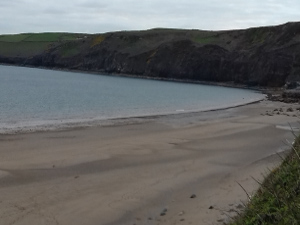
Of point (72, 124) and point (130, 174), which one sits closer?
point (130, 174)

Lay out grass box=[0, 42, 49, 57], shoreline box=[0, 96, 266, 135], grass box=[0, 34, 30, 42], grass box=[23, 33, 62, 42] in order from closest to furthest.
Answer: shoreline box=[0, 96, 266, 135], grass box=[0, 42, 49, 57], grass box=[23, 33, 62, 42], grass box=[0, 34, 30, 42]

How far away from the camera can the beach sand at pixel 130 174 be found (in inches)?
335

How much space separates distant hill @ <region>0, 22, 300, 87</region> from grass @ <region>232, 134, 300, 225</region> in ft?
229

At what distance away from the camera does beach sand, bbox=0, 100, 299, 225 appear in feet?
27.9

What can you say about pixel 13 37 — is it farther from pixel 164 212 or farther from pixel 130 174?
pixel 164 212

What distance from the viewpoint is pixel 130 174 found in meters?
11.8

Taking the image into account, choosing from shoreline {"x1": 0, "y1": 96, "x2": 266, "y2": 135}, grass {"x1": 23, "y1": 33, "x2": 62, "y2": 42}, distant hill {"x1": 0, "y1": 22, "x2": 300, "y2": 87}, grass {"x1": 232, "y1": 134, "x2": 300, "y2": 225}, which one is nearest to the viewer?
grass {"x1": 232, "y1": 134, "x2": 300, "y2": 225}

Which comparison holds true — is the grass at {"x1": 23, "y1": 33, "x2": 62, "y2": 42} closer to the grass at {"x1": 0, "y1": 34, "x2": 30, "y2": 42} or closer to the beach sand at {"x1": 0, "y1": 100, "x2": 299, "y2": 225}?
the grass at {"x1": 0, "y1": 34, "x2": 30, "y2": 42}

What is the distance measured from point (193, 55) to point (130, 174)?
80.6 meters

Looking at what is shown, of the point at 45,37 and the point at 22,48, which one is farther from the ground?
the point at 45,37

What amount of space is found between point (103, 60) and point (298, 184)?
337ft

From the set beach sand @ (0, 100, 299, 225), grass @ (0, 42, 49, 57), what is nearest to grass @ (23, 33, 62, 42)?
grass @ (0, 42, 49, 57)

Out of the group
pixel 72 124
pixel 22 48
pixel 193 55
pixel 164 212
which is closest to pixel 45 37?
pixel 22 48

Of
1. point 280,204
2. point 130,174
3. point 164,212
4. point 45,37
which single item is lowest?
point 130,174
